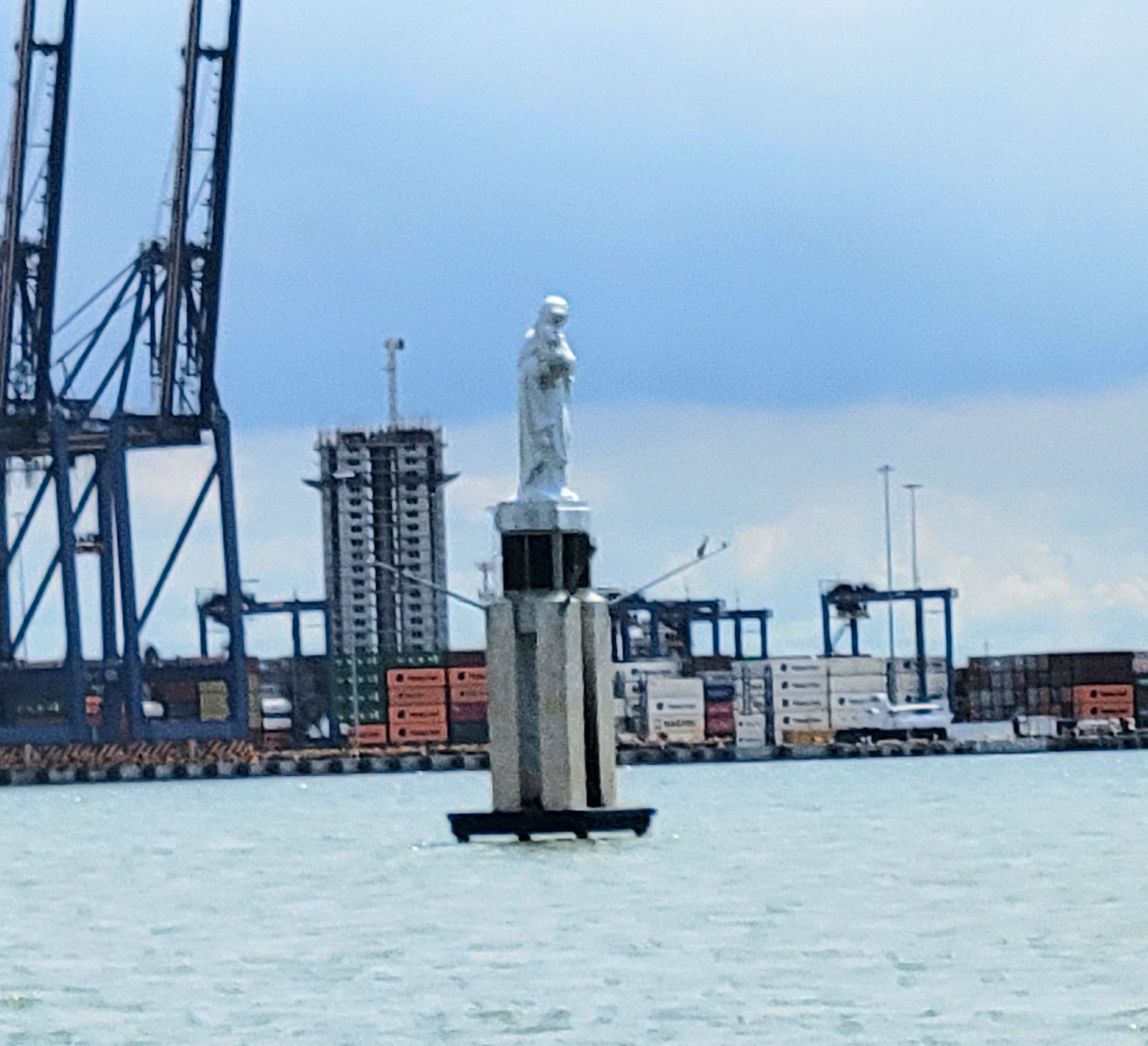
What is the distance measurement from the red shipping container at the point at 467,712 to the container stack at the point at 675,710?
723cm

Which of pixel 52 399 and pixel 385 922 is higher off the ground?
pixel 52 399

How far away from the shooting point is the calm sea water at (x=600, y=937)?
26.6 m

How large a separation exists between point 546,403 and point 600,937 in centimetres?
1165

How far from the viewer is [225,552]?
11150cm

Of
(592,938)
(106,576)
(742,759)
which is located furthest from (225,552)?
(592,938)

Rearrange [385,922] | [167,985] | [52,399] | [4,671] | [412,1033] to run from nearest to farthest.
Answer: [412,1033], [167,985], [385,922], [52,399], [4,671]

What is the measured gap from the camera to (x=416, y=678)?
17050cm

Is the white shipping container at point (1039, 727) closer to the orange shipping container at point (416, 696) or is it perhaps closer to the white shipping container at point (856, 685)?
the white shipping container at point (856, 685)

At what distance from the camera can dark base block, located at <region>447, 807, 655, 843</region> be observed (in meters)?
42.5

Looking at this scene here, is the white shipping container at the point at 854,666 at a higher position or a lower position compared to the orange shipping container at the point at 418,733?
higher

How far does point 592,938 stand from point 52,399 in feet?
255

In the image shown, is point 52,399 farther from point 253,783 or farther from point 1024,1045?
point 1024,1045

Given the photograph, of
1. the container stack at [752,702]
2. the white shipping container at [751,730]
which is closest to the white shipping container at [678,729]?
the container stack at [752,702]

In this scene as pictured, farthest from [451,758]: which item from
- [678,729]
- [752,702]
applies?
[752,702]
